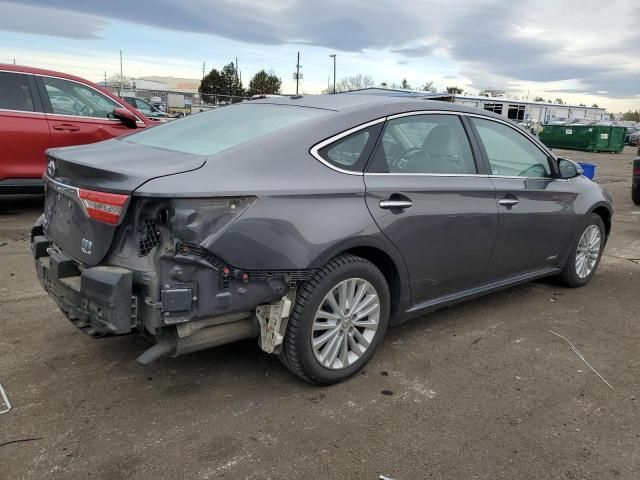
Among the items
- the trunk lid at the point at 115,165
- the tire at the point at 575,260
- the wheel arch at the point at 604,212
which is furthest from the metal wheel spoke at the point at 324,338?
the wheel arch at the point at 604,212

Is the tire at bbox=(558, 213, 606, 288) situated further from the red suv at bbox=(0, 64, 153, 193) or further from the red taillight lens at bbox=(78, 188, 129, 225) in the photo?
the red suv at bbox=(0, 64, 153, 193)

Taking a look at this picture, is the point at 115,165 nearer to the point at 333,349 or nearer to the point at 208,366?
the point at 208,366

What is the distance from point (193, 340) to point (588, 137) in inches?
1315

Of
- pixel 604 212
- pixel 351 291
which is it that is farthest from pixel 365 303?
pixel 604 212

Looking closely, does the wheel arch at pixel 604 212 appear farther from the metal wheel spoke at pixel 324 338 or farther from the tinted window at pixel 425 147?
the metal wheel spoke at pixel 324 338

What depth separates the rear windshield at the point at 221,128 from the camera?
10.2ft

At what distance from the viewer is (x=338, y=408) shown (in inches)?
118

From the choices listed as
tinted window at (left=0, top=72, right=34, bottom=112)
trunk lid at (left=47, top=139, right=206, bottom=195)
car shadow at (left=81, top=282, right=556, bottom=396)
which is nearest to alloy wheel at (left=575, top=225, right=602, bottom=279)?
car shadow at (left=81, top=282, right=556, bottom=396)

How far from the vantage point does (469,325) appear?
4.22 meters

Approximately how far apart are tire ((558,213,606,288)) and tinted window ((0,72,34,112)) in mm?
6344

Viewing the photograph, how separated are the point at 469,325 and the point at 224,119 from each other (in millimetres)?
2353

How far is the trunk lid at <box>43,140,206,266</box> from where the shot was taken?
2623 mm

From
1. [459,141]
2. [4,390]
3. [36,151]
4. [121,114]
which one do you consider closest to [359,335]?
[459,141]

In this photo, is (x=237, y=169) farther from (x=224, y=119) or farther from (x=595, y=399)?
(x=595, y=399)
